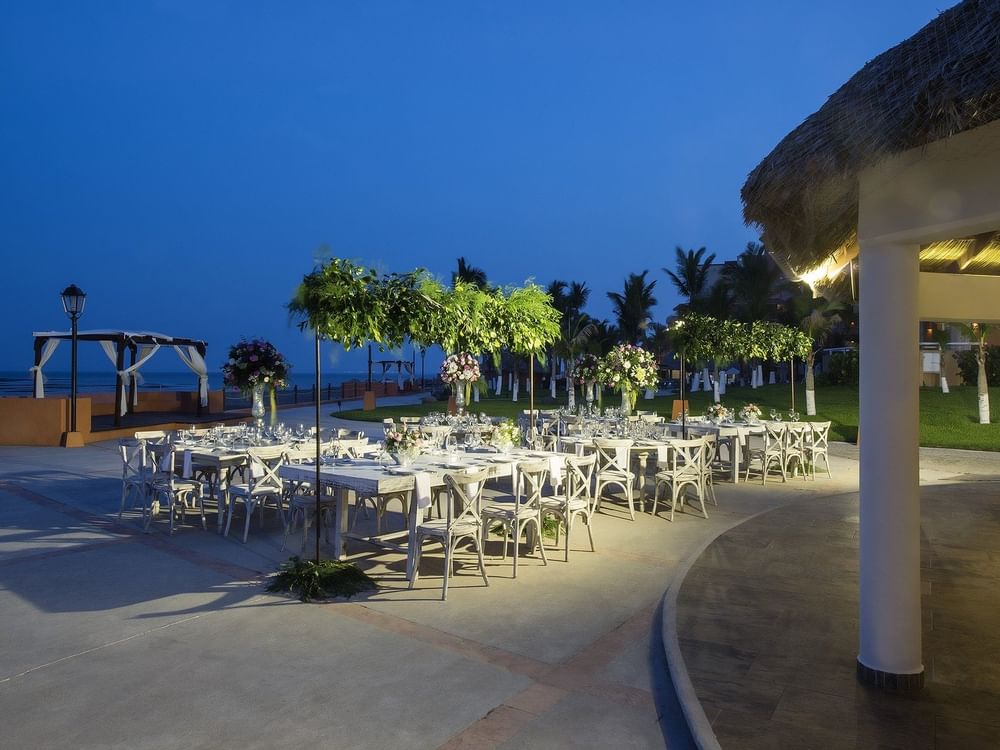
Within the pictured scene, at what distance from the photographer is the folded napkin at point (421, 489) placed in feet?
18.3

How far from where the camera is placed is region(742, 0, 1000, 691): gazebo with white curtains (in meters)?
2.86

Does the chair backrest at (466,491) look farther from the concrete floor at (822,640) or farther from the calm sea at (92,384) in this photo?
the calm sea at (92,384)

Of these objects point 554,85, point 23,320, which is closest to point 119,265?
point 23,320

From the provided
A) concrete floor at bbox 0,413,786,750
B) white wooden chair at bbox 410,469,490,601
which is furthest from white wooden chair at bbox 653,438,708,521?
white wooden chair at bbox 410,469,490,601

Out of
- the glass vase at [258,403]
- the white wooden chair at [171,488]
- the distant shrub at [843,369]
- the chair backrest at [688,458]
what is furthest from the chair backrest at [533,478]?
the distant shrub at [843,369]

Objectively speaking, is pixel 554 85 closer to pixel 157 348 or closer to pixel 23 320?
pixel 23 320

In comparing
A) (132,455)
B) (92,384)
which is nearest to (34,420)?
(132,455)

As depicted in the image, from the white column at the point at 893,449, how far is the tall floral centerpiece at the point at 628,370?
772 cm

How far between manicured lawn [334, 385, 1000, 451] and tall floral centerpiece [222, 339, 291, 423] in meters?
13.1

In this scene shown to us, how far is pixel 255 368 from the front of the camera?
8.79 meters

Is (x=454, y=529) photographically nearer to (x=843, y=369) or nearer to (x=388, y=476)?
(x=388, y=476)

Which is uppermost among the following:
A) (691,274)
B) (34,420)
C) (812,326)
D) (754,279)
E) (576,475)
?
(691,274)

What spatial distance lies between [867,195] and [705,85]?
153 meters

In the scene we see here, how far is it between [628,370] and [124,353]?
14938mm
